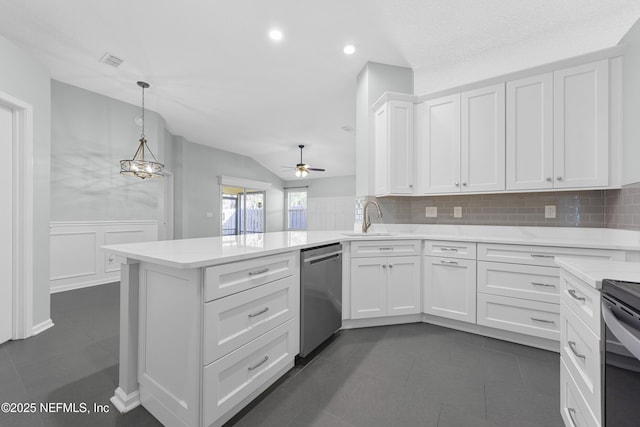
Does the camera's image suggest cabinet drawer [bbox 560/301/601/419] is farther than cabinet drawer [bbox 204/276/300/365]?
No

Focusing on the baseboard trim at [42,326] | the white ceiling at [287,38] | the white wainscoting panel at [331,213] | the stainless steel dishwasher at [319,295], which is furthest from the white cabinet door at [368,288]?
the white wainscoting panel at [331,213]

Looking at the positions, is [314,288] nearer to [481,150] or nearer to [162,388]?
[162,388]

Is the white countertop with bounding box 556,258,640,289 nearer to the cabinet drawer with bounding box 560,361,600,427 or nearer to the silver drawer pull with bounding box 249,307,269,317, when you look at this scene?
the cabinet drawer with bounding box 560,361,600,427

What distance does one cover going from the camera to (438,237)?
7.98ft

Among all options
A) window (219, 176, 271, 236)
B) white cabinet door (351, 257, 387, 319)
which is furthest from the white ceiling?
window (219, 176, 271, 236)

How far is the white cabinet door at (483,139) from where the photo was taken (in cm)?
245

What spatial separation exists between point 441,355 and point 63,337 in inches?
124

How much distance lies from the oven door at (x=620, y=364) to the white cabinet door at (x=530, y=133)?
191cm

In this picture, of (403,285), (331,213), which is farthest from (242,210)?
(403,285)

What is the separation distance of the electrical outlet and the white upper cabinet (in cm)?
126

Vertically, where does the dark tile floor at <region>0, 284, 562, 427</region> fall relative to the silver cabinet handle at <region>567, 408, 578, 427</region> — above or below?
below

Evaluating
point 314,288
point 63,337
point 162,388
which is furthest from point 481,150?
point 63,337

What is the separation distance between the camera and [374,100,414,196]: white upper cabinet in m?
2.75

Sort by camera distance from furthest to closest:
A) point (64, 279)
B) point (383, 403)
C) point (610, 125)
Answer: point (64, 279) → point (610, 125) → point (383, 403)
